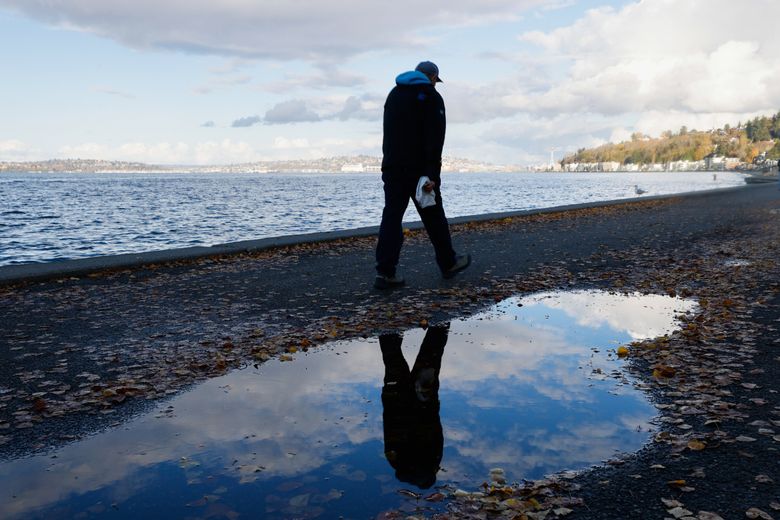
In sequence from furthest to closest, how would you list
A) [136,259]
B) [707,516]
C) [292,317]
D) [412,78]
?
[136,259]
[412,78]
[292,317]
[707,516]

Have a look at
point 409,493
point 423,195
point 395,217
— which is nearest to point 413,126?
point 423,195

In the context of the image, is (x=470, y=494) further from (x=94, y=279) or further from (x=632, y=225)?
(x=632, y=225)

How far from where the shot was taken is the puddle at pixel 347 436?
3221 millimetres

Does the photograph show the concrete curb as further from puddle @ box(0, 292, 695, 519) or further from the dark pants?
puddle @ box(0, 292, 695, 519)

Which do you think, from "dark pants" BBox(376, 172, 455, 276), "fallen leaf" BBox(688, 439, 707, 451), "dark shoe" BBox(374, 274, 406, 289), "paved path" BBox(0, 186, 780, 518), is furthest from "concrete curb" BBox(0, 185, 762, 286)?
"fallen leaf" BBox(688, 439, 707, 451)

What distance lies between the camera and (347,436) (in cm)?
397

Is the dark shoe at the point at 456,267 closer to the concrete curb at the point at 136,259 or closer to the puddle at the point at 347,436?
the puddle at the point at 347,436

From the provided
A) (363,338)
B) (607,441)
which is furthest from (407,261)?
(607,441)

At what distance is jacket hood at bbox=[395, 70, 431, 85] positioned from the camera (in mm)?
8141

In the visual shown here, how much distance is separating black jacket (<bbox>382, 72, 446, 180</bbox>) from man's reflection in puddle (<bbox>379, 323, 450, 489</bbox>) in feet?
9.47

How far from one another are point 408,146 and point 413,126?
27cm

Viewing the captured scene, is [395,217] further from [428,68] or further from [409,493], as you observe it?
[409,493]

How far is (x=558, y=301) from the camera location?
26.9 ft

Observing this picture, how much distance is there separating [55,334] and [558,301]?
6.04 metres
